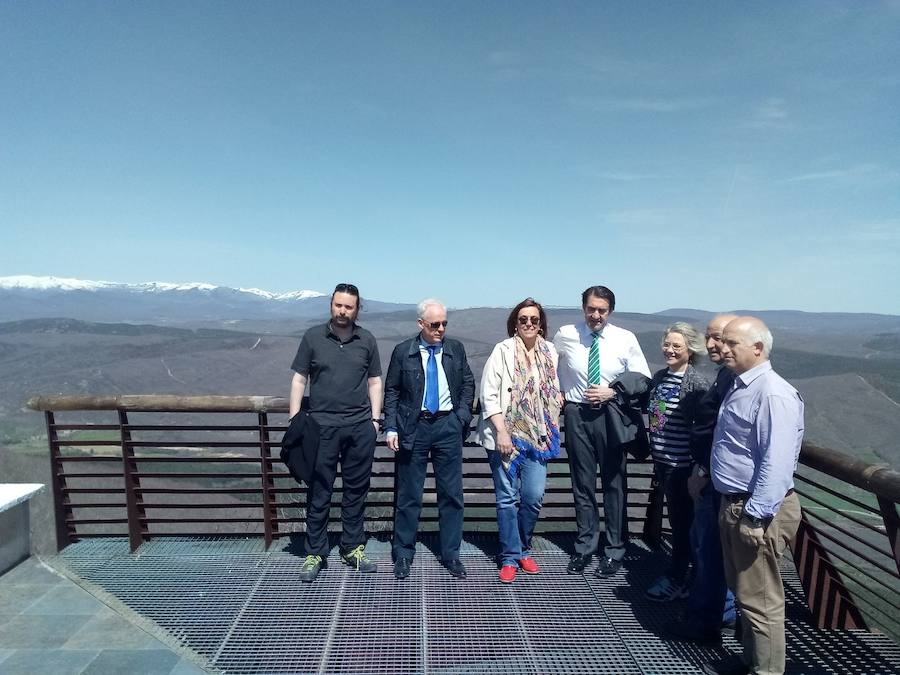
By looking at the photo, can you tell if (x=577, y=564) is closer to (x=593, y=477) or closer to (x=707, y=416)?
(x=593, y=477)

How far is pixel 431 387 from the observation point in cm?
393

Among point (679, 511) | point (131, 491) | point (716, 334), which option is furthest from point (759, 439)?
point (131, 491)

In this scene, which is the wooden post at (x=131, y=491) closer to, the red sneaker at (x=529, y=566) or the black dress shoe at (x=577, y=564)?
the red sneaker at (x=529, y=566)

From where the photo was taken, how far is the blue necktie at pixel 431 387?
154 inches

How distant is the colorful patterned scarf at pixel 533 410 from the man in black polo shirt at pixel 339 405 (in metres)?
1.03

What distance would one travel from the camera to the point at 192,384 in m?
106

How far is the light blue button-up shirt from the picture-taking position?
2619 millimetres

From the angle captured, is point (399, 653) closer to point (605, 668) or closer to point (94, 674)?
point (605, 668)

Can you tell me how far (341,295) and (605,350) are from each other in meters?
1.98

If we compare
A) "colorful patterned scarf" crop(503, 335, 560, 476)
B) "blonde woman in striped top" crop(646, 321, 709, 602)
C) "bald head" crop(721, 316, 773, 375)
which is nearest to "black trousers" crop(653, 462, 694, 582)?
"blonde woman in striped top" crop(646, 321, 709, 602)

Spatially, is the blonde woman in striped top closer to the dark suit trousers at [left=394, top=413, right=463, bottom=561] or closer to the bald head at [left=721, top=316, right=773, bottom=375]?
the bald head at [left=721, top=316, right=773, bottom=375]

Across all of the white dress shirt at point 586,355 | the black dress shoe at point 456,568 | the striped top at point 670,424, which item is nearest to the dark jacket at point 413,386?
the white dress shirt at point 586,355

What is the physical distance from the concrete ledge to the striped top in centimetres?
475

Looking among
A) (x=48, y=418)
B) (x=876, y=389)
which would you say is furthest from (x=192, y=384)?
(x=876, y=389)
